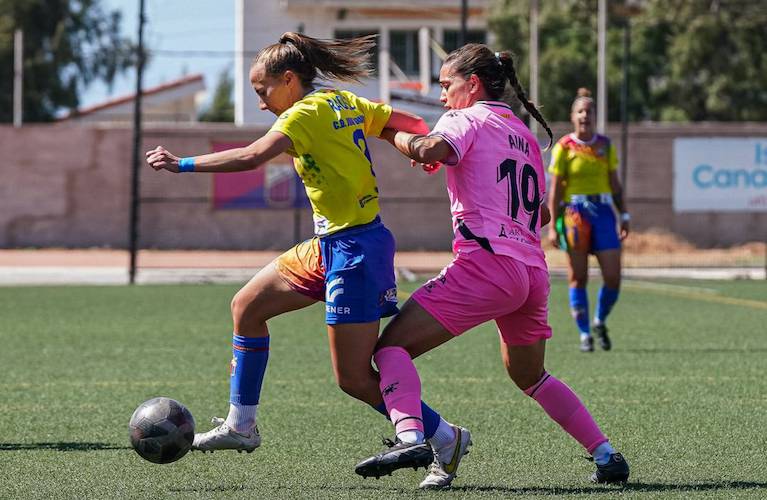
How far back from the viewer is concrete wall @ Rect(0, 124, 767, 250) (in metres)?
32.2

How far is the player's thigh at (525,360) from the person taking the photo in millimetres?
5887

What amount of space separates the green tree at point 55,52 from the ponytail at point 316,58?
144 feet

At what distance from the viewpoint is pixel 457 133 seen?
18.2 ft

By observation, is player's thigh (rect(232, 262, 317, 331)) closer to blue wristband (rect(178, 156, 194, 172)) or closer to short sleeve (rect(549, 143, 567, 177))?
blue wristband (rect(178, 156, 194, 172))

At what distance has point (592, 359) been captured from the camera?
1130cm

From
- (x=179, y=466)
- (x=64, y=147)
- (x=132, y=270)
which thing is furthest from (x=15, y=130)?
(x=179, y=466)

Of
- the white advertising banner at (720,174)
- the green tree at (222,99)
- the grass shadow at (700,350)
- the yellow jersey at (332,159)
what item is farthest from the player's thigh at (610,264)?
the green tree at (222,99)

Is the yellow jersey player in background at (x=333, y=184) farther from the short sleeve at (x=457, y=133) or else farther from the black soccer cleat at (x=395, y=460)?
the short sleeve at (x=457, y=133)

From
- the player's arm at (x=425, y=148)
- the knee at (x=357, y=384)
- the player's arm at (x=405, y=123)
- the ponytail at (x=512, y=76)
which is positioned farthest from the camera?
the player's arm at (x=405, y=123)

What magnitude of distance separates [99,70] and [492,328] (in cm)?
4414

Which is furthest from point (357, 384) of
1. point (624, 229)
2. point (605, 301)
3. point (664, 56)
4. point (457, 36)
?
point (457, 36)

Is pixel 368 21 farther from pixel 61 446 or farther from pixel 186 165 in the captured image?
pixel 186 165

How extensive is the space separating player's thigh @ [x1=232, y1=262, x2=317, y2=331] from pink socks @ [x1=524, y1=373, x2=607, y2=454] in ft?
3.52

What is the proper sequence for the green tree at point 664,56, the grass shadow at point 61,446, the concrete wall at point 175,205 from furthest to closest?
the green tree at point 664,56
the concrete wall at point 175,205
the grass shadow at point 61,446
